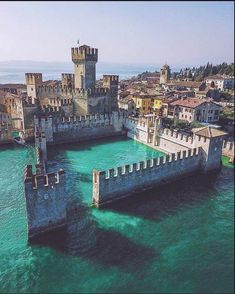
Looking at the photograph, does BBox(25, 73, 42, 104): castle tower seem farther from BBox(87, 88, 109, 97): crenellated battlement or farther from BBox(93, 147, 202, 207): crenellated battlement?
BBox(93, 147, 202, 207): crenellated battlement

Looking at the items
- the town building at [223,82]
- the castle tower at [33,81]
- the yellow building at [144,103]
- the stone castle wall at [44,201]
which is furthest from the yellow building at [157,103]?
the stone castle wall at [44,201]

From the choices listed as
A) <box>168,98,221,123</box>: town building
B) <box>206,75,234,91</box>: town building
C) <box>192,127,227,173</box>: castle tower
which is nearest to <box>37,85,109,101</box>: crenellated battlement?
<box>168,98,221,123</box>: town building

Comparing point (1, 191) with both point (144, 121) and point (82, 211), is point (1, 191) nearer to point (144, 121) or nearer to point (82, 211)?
point (82, 211)

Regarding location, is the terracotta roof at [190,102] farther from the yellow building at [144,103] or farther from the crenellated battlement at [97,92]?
the crenellated battlement at [97,92]

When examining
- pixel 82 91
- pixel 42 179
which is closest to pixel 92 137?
pixel 82 91

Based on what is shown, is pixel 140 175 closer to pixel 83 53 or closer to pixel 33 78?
pixel 83 53

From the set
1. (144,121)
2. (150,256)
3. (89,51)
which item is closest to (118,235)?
(150,256)
